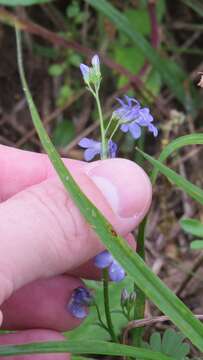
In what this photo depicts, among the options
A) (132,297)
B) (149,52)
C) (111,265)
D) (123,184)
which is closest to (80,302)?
(132,297)

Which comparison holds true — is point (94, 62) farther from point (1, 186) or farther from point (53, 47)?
point (53, 47)

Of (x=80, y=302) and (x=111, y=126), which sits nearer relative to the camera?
(x=111, y=126)

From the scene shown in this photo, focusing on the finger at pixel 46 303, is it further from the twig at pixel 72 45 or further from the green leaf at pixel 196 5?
the green leaf at pixel 196 5

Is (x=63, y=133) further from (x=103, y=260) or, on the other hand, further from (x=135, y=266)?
(x=135, y=266)

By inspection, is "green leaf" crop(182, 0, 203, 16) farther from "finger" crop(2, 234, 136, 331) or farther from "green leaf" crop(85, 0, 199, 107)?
"finger" crop(2, 234, 136, 331)

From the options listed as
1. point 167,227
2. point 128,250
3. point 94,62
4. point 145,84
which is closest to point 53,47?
point 145,84

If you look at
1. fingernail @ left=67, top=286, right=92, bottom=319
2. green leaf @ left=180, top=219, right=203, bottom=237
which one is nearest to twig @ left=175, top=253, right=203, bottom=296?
green leaf @ left=180, top=219, right=203, bottom=237
